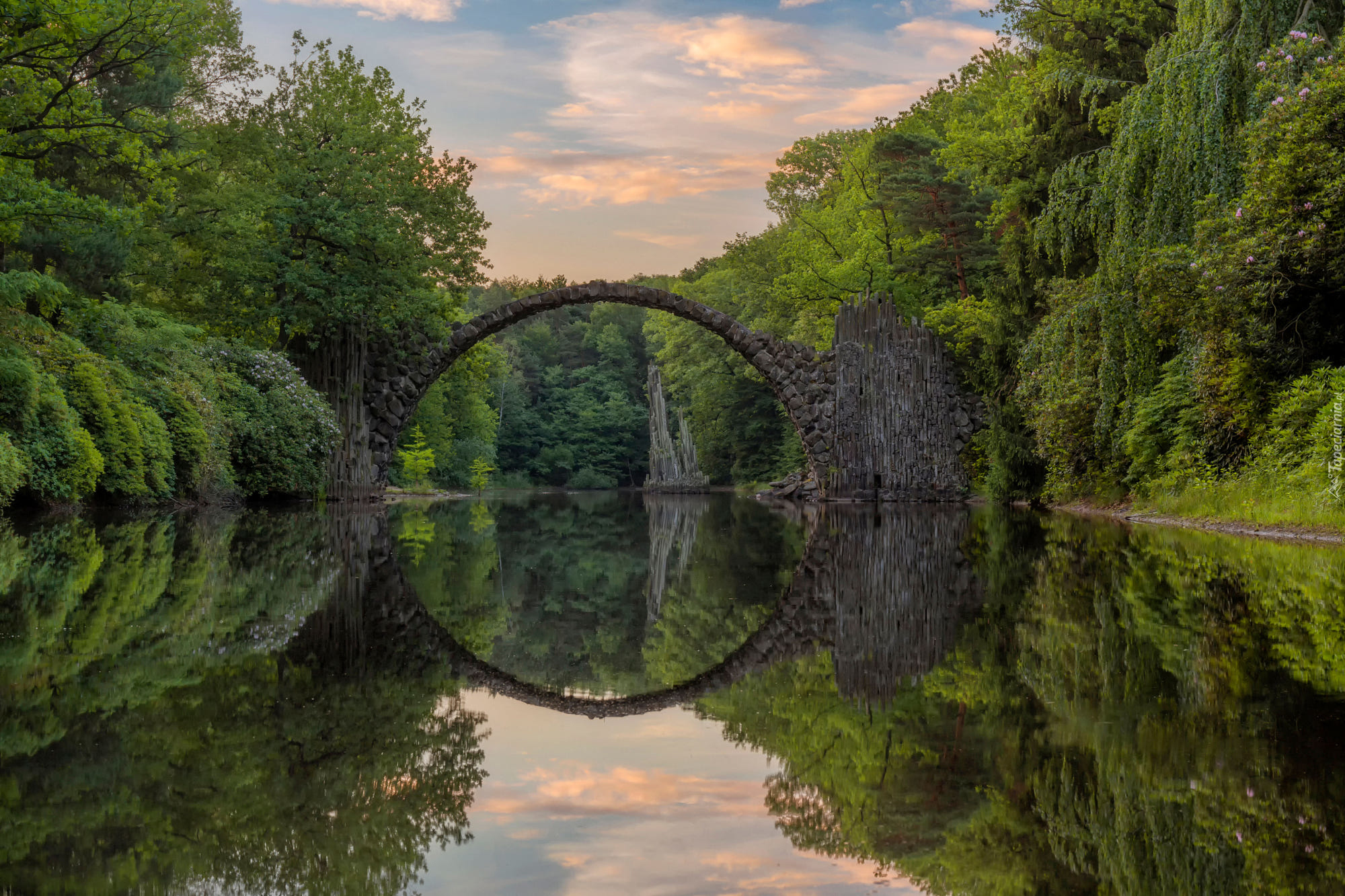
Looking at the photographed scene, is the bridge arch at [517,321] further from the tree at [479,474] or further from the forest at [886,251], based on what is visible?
the tree at [479,474]

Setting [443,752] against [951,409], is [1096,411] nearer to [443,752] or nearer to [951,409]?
[951,409]

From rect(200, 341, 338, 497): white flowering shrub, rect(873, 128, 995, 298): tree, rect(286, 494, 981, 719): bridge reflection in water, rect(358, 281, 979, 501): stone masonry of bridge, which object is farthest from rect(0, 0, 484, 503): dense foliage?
rect(873, 128, 995, 298): tree

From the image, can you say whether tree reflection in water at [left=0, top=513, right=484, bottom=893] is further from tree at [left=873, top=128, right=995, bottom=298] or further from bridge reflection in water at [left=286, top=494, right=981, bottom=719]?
tree at [left=873, top=128, right=995, bottom=298]

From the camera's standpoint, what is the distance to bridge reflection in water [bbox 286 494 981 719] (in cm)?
402

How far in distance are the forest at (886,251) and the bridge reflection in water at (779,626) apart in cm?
461

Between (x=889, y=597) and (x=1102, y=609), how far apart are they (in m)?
1.28

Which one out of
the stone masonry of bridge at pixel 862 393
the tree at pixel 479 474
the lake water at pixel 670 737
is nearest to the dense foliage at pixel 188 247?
the stone masonry of bridge at pixel 862 393

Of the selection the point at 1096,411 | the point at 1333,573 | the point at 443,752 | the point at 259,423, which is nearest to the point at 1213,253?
the point at 1096,411

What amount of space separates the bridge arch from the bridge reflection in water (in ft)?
42.1

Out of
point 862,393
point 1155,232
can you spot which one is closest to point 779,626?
point 1155,232

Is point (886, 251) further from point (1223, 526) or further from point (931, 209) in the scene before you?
point (1223, 526)

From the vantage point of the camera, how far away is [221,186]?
22.5 metres

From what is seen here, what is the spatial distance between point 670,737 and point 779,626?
2.25 metres

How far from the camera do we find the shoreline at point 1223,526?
9867 mm
